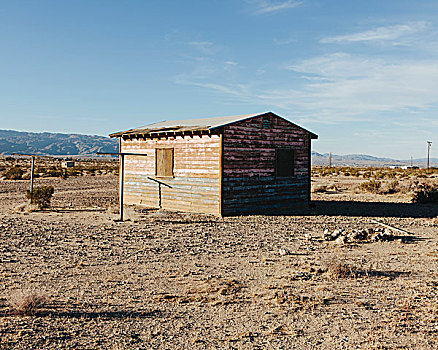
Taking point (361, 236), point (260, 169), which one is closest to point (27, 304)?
point (361, 236)

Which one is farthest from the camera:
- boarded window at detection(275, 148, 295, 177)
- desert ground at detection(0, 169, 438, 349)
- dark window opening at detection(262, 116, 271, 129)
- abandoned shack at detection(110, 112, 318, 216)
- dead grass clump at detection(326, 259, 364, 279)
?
boarded window at detection(275, 148, 295, 177)

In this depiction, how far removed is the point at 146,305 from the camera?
5957mm

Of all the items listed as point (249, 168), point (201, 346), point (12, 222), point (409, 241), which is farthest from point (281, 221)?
point (201, 346)

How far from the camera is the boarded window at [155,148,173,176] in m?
17.2

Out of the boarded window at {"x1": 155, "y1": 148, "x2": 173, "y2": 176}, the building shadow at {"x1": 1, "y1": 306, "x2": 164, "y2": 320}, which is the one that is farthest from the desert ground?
the boarded window at {"x1": 155, "y1": 148, "x2": 173, "y2": 176}

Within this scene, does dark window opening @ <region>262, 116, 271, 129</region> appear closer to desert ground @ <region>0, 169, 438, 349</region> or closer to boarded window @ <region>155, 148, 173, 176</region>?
boarded window @ <region>155, 148, 173, 176</region>

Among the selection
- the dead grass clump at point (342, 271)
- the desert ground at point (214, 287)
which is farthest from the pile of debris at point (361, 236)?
the dead grass clump at point (342, 271)

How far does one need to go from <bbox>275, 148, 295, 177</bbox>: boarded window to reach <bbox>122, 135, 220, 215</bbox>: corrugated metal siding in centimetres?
314

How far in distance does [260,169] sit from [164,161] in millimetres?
3991

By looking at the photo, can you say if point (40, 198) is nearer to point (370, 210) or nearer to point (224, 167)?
point (224, 167)

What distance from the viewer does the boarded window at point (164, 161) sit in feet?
56.5

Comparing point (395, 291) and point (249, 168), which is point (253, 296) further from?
point (249, 168)

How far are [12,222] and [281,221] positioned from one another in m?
8.78

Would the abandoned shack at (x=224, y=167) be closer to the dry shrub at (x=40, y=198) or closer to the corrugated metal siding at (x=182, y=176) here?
the corrugated metal siding at (x=182, y=176)
